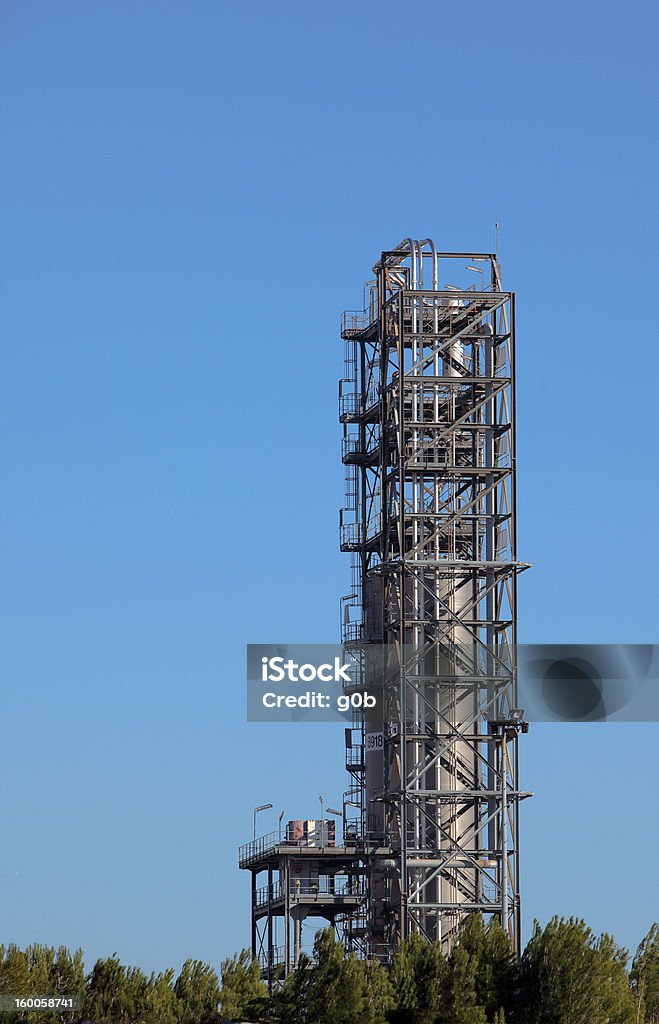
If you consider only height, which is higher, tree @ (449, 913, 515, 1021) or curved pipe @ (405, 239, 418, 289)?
curved pipe @ (405, 239, 418, 289)

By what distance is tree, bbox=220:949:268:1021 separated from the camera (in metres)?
87.7

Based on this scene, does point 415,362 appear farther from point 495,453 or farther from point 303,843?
point 303,843

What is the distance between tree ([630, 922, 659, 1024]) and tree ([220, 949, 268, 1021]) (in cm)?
1459

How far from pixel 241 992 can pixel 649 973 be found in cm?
1605

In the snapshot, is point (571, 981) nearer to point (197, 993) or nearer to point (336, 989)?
point (336, 989)

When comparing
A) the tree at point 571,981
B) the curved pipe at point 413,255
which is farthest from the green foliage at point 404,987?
the curved pipe at point 413,255

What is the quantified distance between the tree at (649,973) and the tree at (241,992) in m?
14.6

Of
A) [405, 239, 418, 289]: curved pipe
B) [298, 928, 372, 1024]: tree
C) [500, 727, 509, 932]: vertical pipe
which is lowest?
[298, 928, 372, 1024]: tree

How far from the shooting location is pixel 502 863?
98.9m

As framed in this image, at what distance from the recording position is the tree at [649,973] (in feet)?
293

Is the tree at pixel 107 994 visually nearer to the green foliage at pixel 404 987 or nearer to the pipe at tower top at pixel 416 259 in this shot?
the green foliage at pixel 404 987

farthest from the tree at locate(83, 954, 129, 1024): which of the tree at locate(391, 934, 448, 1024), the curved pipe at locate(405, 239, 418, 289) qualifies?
the curved pipe at locate(405, 239, 418, 289)

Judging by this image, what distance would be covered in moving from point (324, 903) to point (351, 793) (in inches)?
232

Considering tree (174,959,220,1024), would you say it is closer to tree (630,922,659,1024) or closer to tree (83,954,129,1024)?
tree (83,954,129,1024)
